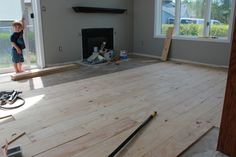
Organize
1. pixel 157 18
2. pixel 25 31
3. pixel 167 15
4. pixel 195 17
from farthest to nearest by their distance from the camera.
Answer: pixel 157 18 → pixel 167 15 → pixel 195 17 → pixel 25 31

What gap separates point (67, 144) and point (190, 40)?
13.4 feet

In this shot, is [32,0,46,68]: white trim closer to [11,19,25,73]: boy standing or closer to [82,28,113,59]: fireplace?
[11,19,25,73]: boy standing

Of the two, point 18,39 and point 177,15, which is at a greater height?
point 177,15

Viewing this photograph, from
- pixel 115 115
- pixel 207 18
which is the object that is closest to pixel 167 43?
pixel 207 18

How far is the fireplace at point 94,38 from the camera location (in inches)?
205

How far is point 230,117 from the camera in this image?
1.59 m

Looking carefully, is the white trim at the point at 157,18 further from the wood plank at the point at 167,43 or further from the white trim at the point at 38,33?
the white trim at the point at 38,33

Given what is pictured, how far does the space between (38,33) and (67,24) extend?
0.70 m

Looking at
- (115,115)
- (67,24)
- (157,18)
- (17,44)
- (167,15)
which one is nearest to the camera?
(115,115)

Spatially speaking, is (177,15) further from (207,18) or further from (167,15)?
(207,18)

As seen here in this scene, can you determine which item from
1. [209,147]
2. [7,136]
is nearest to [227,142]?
[209,147]

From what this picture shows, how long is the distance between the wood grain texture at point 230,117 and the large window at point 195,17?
3.27 meters

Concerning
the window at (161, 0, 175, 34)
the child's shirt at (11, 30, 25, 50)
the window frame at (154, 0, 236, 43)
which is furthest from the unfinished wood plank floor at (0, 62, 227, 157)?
the window at (161, 0, 175, 34)

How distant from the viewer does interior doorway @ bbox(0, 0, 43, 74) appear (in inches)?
160
